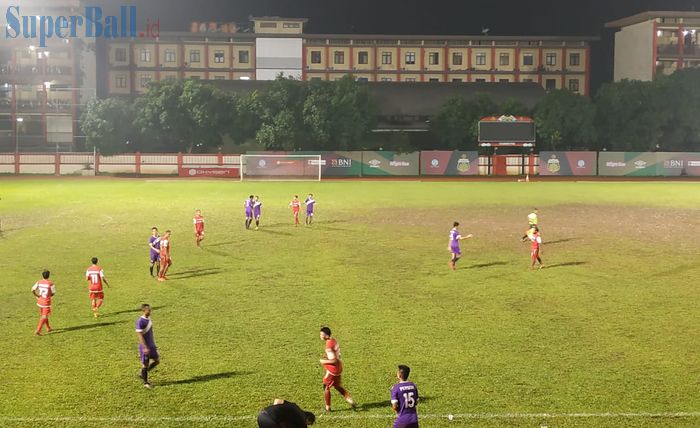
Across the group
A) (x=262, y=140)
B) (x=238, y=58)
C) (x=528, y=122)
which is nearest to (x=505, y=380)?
(x=528, y=122)

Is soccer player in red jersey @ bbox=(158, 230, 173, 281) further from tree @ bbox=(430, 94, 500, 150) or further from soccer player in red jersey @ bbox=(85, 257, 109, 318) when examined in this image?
tree @ bbox=(430, 94, 500, 150)

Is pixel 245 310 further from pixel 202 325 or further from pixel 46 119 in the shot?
pixel 46 119

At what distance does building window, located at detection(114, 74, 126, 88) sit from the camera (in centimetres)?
11362

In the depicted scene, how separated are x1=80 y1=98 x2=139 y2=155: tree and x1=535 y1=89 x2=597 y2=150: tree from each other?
5083cm

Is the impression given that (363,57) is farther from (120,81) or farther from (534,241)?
(534,241)

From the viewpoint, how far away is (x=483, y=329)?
17984mm

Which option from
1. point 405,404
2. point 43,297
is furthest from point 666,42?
point 405,404

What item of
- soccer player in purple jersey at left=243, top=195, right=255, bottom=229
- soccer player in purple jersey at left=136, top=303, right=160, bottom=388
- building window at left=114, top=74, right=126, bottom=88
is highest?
building window at left=114, top=74, right=126, bottom=88

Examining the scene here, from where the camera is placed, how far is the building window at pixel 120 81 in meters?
114

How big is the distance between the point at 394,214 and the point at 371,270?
1776 centimetres

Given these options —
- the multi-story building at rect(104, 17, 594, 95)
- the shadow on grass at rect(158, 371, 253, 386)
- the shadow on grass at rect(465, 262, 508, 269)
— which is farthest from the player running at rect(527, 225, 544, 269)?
the multi-story building at rect(104, 17, 594, 95)

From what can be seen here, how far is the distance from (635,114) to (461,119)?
23165 millimetres

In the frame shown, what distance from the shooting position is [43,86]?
9975 centimetres

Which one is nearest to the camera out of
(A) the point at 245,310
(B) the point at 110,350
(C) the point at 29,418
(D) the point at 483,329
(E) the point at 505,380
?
(C) the point at 29,418
